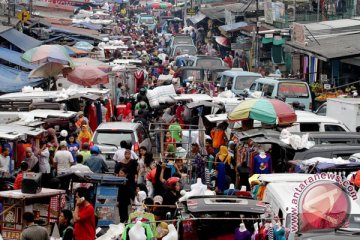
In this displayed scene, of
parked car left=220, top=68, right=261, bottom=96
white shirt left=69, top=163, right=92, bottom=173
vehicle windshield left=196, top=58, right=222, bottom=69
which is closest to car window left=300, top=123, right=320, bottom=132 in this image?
white shirt left=69, top=163, right=92, bottom=173

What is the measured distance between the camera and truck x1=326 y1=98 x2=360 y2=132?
24.1m

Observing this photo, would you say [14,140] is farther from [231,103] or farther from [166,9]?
[166,9]

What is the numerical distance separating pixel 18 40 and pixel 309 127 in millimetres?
17770

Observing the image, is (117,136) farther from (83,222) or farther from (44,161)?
(83,222)

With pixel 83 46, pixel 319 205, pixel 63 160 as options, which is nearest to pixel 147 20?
pixel 83 46

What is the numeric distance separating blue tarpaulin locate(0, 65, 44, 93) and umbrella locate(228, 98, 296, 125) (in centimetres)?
852

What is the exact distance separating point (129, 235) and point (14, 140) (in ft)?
21.0

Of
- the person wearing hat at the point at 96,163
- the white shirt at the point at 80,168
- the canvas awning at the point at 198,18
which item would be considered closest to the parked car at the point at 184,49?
the canvas awning at the point at 198,18

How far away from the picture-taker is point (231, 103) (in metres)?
26.6

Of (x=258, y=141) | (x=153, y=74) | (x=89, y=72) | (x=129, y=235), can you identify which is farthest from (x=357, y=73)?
(x=129, y=235)

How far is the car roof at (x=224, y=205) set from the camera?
12.6 metres

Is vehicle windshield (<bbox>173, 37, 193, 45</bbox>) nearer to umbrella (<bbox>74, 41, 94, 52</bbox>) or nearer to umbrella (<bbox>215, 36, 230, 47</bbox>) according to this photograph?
umbrella (<bbox>215, 36, 230, 47</bbox>)

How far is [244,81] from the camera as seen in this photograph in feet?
112

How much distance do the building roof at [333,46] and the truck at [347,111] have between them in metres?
6.36
